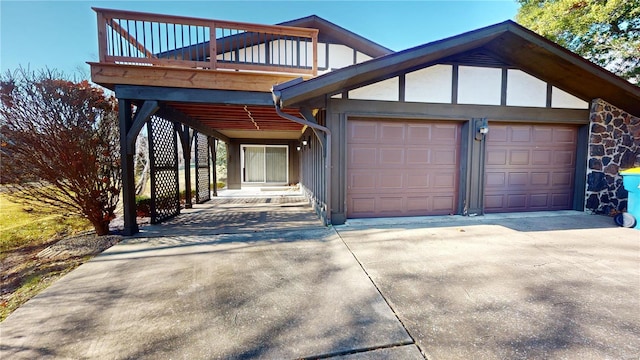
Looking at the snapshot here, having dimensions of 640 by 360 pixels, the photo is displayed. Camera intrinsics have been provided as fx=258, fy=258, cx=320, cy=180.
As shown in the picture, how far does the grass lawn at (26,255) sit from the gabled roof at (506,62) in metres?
3.68

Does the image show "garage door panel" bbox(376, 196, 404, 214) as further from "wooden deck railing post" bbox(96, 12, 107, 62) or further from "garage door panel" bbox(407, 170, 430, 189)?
"wooden deck railing post" bbox(96, 12, 107, 62)

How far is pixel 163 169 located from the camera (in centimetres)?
582

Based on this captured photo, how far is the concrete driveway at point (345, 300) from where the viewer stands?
5.94 feet

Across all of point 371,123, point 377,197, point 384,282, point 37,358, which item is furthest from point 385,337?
point 371,123

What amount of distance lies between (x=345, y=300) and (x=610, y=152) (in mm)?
7238

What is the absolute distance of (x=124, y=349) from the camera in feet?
5.89

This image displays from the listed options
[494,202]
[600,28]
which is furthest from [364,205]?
[600,28]

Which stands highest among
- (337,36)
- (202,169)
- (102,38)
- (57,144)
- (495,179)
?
(337,36)

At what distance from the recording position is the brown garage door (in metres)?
5.70

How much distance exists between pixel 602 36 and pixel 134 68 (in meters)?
12.3

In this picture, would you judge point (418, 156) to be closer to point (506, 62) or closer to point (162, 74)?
point (506, 62)

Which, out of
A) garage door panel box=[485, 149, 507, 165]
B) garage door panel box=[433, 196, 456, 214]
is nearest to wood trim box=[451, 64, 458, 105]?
garage door panel box=[485, 149, 507, 165]

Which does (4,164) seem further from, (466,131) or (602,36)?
(602,36)

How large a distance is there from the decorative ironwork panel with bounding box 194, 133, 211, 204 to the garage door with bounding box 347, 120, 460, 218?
5.27 m
